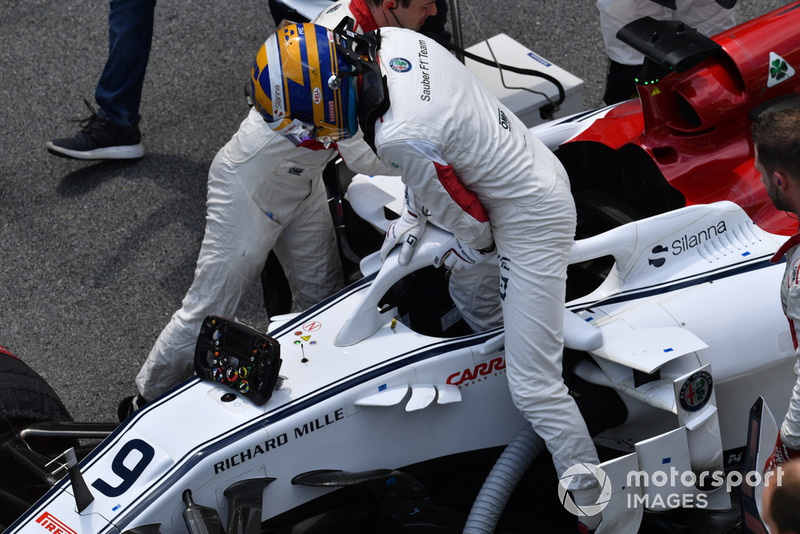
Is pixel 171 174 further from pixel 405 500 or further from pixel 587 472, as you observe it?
pixel 587 472

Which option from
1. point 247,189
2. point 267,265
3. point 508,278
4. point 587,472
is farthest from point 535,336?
point 267,265

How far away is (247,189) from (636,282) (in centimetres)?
141

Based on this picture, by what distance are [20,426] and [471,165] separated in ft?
5.80

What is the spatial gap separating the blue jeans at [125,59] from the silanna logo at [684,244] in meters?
2.95

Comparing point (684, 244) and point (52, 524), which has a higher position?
point (684, 244)

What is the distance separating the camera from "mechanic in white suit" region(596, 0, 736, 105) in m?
4.21

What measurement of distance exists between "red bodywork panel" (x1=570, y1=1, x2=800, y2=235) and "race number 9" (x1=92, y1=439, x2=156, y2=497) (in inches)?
75.9

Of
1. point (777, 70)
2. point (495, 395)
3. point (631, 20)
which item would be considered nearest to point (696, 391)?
point (495, 395)

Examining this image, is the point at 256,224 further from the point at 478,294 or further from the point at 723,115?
the point at 723,115

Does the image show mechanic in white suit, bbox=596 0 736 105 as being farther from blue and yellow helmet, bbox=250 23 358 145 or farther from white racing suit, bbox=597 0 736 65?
blue and yellow helmet, bbox=250 23 358 145

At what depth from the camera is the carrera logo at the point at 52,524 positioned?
257 centimetres

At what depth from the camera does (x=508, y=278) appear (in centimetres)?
265

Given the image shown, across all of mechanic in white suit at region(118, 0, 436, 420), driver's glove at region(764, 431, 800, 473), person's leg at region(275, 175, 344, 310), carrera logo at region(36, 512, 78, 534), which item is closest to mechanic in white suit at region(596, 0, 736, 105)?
mechanic in white suit at region(118, 0, 436, 420)

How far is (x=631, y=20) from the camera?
436 centimetres
